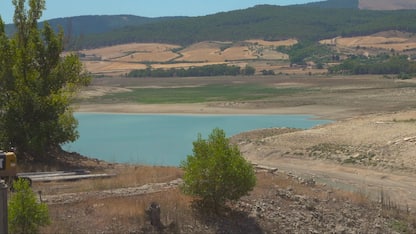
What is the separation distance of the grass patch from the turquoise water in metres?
13.9

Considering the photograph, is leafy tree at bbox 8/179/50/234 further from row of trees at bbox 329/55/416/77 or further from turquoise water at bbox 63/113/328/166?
row of trees at bbox 329/55/416/77

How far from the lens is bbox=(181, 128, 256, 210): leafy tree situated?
43.4 ft

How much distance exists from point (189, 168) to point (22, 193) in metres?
3.73

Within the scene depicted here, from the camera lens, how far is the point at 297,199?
648 inches

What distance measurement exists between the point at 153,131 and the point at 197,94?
35453 mm

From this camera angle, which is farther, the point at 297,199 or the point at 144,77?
the point at 144,77

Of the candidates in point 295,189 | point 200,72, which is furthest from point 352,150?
point 200,72

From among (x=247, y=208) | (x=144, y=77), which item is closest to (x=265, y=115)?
(x=247, y=208)

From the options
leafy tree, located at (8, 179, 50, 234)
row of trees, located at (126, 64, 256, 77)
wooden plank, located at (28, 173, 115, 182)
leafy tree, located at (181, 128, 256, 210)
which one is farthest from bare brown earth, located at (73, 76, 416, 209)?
row of trees, located at (126, 64, 256, 77)

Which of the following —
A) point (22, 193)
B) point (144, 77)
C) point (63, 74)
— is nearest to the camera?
point (22, 193)

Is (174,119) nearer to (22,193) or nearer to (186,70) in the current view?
(22,193)

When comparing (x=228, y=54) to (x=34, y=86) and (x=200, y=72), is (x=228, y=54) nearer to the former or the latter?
(x=200, y=72)

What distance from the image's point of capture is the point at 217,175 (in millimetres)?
13227

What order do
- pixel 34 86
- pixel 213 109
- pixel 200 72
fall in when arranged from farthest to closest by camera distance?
pixel 200 72 → pixel 213 109 → pixel 34 86
